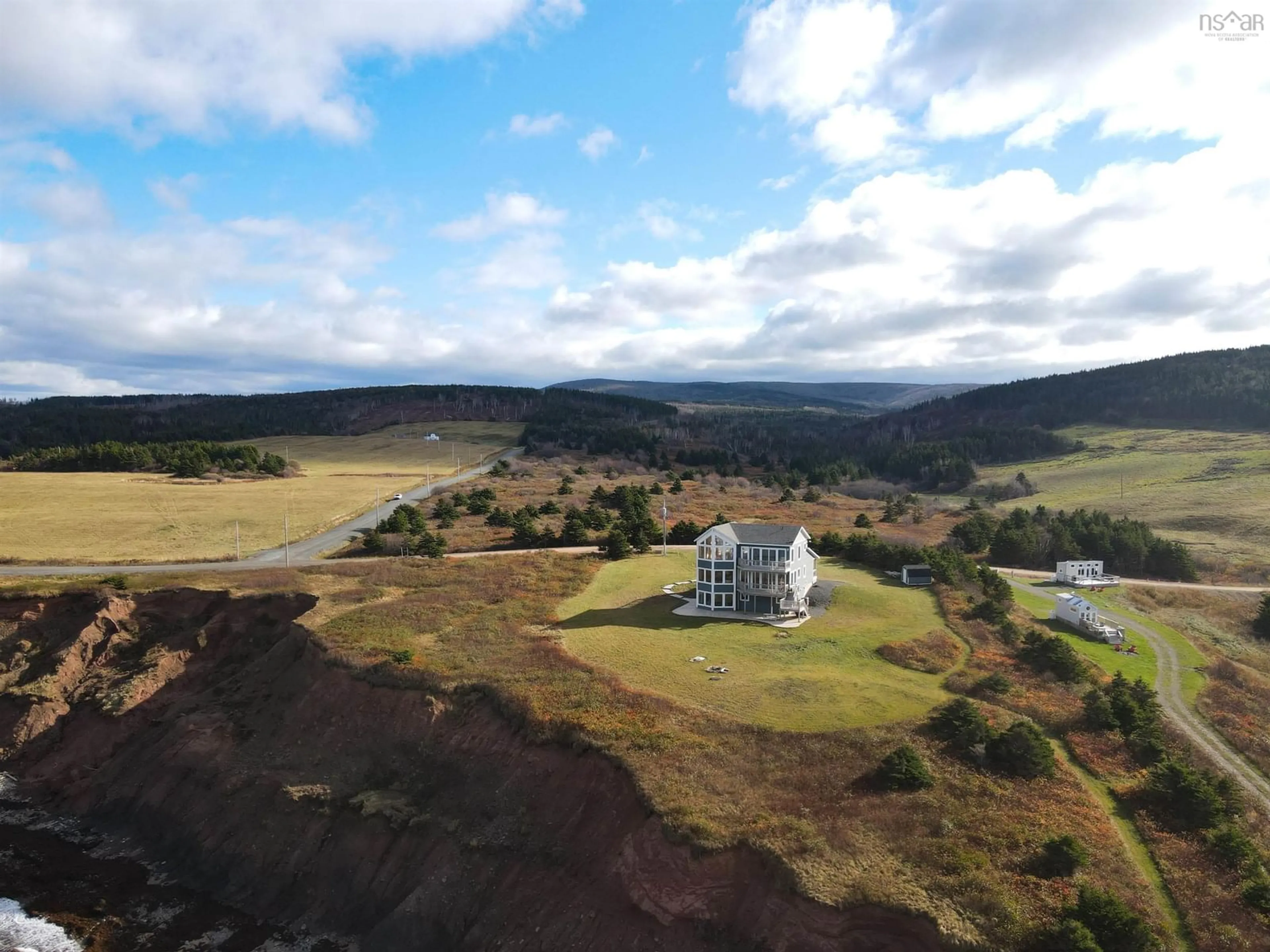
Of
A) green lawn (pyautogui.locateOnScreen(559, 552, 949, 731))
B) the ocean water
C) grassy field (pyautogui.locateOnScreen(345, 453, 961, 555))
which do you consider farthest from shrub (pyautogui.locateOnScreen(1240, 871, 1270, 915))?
grassy field (pyautogui.locateOnScreen(345, 453, 961, 555))

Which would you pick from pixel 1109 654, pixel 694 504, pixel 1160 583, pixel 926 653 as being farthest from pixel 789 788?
pixel 694 504

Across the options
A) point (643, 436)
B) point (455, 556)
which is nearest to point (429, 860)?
point (455, 556)

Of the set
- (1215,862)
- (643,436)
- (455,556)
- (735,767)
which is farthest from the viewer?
(643,436)

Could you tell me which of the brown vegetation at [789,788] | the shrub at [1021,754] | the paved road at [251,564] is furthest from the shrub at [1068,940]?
the paved road at [251,564]

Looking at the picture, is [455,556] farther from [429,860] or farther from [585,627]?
[429,860]

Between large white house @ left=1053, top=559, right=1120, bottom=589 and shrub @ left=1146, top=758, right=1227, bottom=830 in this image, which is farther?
large white house @ left=1053, top=559, right=1120, bottom=589


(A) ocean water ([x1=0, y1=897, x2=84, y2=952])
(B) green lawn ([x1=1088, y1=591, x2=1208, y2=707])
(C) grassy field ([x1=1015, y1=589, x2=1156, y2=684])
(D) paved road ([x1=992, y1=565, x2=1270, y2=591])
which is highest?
(C) grassy field ([x1=1015, y1=589, x2=1156, y2=684])

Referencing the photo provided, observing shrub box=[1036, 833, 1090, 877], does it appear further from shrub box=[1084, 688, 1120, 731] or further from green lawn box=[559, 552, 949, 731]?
shrub box=[1084, 688, 1120, 731]
